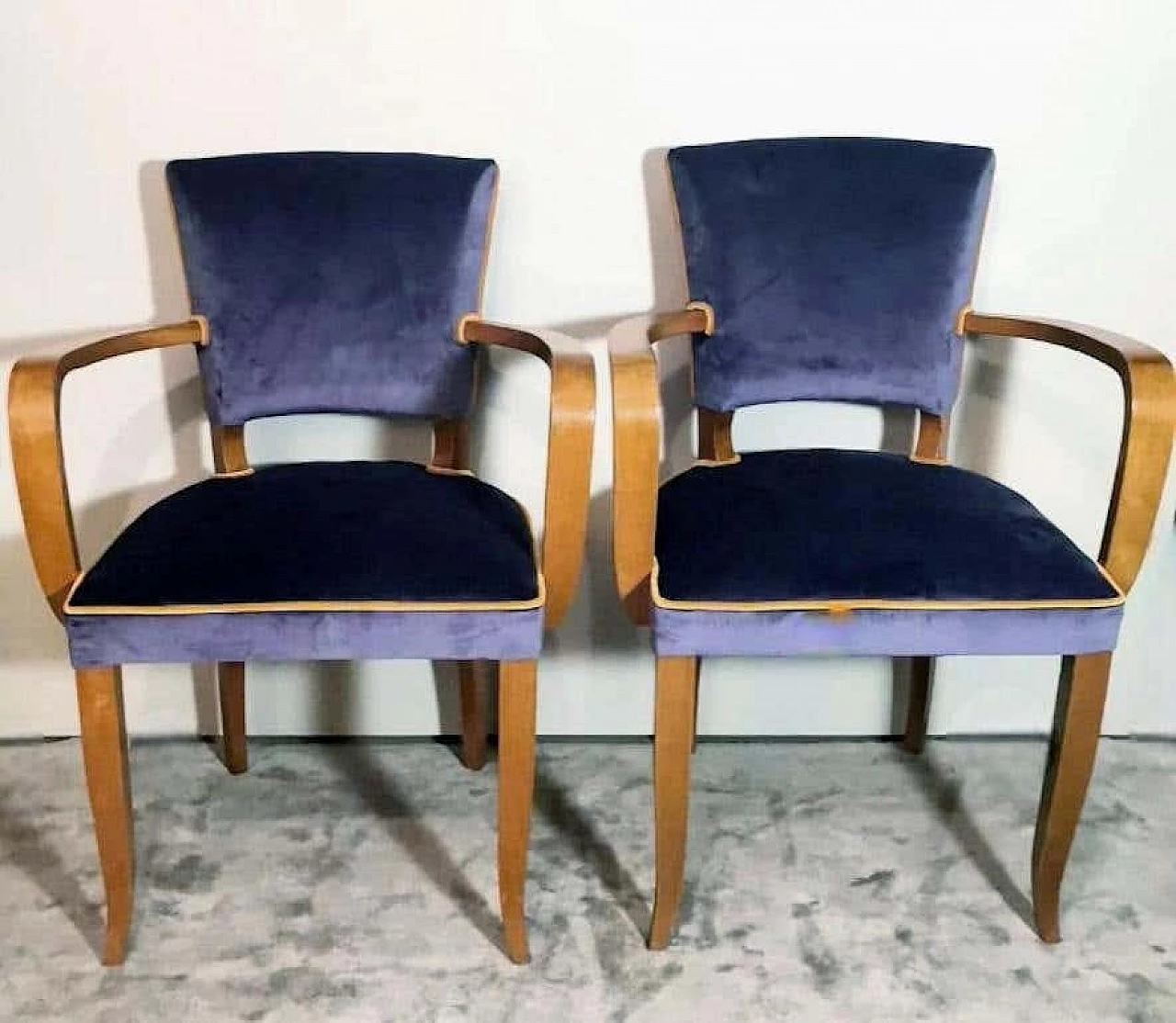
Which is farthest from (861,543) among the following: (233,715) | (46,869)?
(46,869)

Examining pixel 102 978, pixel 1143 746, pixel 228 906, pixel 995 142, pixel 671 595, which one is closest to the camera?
pixel 671 595

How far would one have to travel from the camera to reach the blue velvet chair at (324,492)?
4.13ft

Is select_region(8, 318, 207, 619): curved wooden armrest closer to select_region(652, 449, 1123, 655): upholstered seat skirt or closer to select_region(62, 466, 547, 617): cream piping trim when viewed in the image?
select_region(62, 466, 547, 617): cream piping trim

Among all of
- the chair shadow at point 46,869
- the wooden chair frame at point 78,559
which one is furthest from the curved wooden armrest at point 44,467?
the chair shadow at point 46,869

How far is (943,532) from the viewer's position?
134 centimetres

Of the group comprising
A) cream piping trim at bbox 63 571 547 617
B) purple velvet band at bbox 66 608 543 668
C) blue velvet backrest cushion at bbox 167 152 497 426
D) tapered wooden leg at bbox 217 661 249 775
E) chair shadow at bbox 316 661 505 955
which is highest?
blue velvet backrest cushion at bbox 167 152 497 426

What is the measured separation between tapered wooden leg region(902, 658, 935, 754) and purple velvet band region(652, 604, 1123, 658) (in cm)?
52

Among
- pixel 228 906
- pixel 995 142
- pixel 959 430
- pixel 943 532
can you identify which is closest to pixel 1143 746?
pixel 959 430

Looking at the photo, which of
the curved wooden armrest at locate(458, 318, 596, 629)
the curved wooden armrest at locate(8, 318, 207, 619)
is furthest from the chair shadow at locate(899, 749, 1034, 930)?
the curved wooden armrest at locate(8, 318, 207, 619)

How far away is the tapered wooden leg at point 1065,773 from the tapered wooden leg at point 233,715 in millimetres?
1091

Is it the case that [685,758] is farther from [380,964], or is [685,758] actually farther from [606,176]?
[606,176]

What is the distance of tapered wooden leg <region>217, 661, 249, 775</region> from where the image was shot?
5.79 ft

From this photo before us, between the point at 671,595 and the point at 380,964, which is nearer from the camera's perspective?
the point at 671,595

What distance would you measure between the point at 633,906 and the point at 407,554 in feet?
1.84
